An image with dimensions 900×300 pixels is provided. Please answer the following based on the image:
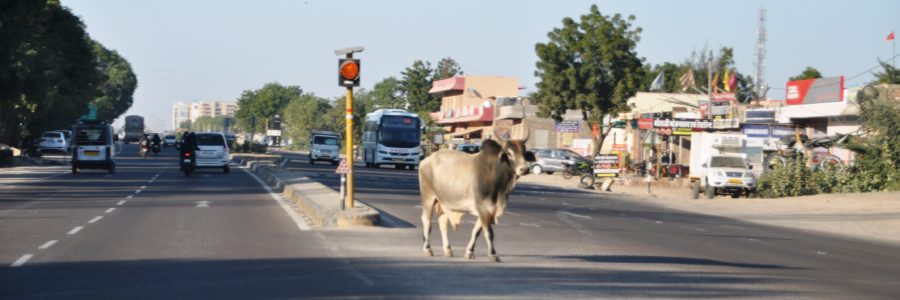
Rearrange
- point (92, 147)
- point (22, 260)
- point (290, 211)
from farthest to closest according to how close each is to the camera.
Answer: point (92, 147), point (290, 211), point (22, 260)

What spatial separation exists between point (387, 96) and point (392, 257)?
4717 inches

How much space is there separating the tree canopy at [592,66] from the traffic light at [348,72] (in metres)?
44.6

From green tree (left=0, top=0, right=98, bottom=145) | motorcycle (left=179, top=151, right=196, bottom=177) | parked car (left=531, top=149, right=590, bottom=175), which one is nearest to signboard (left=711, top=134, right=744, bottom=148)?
parked car (left=531, top=149, right=590, bottom=175)

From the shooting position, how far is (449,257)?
14.2m

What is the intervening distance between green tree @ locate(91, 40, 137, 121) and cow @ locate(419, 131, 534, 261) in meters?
133

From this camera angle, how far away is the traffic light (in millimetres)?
19562

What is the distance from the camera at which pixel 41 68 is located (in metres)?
59.0

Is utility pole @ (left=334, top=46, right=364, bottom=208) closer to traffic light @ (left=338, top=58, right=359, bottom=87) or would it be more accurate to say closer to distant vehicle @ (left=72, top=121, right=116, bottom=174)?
traffic light @ (left=338, top=58, right=359, bottom=87)

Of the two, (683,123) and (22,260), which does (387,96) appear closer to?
(683,123)

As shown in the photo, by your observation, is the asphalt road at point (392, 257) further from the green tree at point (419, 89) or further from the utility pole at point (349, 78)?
the green tree at point (419, 89)

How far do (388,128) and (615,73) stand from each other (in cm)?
1387

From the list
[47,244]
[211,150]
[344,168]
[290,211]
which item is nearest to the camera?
[47,244]

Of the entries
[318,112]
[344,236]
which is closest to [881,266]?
[344,236]

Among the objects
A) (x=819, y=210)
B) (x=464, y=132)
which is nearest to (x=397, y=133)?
(x=819, y=210)
